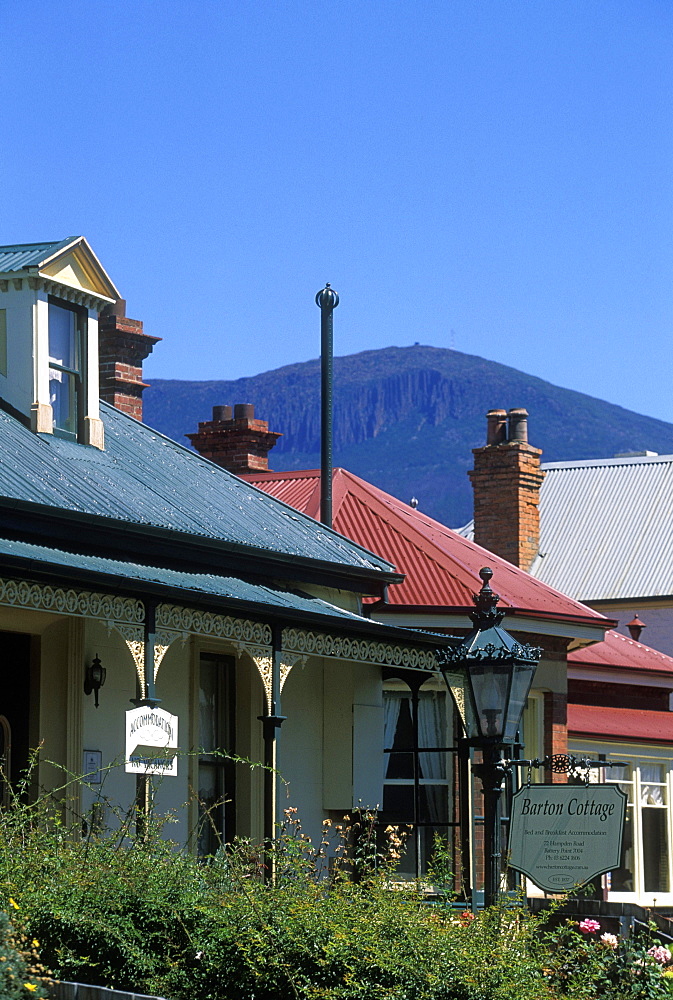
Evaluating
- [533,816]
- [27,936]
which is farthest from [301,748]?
[27,936]

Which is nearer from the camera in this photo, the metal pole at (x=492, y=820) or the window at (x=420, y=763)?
the metal pole at (x=492, y=820)

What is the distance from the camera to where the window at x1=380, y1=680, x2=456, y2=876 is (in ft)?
66.6

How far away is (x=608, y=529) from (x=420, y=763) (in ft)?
82.1

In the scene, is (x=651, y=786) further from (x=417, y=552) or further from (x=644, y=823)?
(x=417, y=552)

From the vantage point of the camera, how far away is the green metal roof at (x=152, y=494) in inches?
615

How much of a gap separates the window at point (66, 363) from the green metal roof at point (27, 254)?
1.63ft

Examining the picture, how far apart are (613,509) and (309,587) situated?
27799mm

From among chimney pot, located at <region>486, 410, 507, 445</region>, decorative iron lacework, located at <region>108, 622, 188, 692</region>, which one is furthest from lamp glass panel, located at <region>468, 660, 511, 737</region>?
chimney pot, located at <region>486, 410, 507, 445</region>

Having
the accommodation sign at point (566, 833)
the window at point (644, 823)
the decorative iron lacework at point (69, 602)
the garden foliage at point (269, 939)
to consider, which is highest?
the decorative iron lacework at point (69, 602)

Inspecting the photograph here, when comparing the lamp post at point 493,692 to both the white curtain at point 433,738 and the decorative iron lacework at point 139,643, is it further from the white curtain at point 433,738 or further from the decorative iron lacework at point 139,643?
the white curtain at point 433,738

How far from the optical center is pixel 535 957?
30.9 ft

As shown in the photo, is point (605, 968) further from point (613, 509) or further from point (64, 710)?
point (613, 509)

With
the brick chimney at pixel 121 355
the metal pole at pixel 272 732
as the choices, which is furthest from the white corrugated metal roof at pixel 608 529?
the metal pole at pixel 272 732

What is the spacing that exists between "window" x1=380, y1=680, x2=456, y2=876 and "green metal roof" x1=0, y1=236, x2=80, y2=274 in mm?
6584
